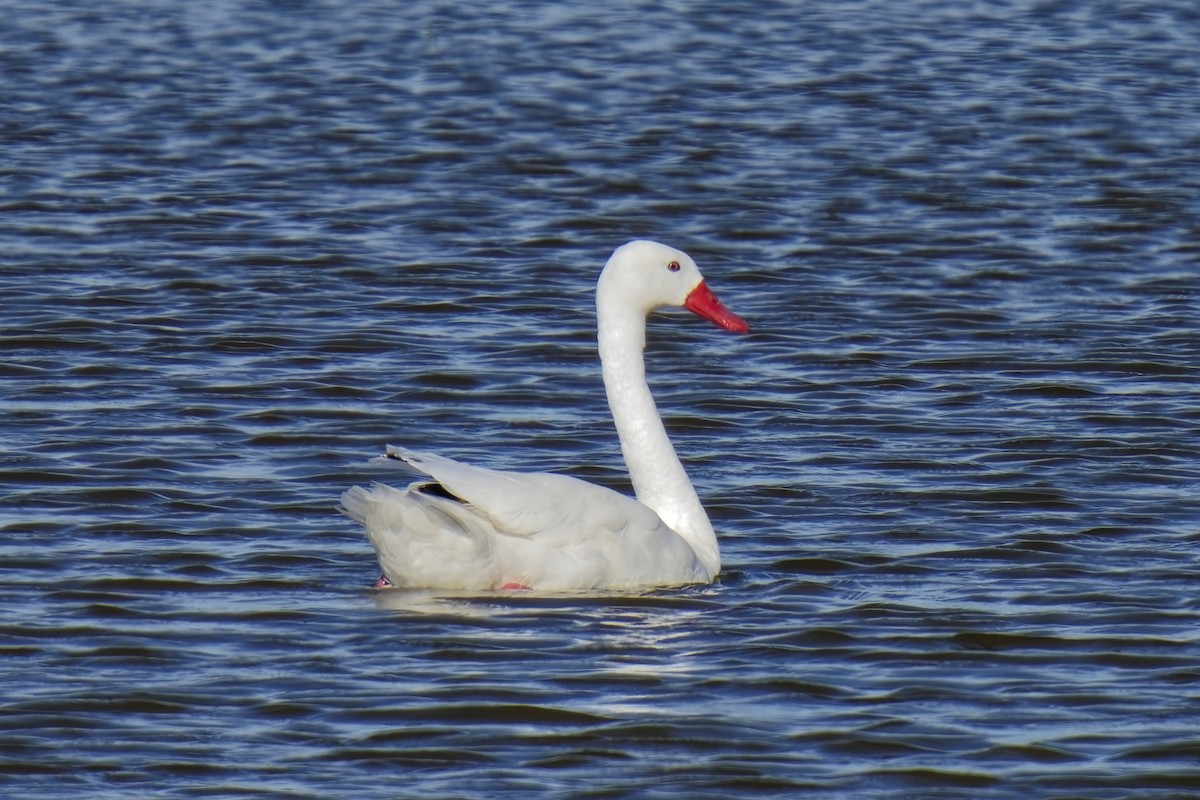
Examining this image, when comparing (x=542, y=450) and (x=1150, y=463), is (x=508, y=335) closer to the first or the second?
(x=542, y=450)

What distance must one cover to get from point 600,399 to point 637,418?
275 centimetres

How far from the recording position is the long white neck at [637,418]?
366 inches

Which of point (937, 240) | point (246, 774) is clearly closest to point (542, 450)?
point (246, 774)

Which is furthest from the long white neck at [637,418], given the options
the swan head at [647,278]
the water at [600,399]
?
the water at [600,399]

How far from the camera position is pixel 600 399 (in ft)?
39.9

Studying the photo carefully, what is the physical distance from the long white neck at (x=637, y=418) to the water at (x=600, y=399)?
40 centimetres

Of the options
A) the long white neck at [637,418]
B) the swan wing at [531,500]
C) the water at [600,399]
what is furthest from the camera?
the long white neck at [637,418]

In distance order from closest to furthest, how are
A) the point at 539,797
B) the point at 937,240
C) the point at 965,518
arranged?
1. the point at 539,797
2. the point at 965,518
3. the point at 937,240

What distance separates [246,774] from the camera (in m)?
6.68

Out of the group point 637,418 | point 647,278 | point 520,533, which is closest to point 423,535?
point 520,533

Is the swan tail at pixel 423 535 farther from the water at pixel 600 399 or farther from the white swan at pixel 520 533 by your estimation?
the water at pixel 600 399

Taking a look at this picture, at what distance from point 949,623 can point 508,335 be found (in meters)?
5.53

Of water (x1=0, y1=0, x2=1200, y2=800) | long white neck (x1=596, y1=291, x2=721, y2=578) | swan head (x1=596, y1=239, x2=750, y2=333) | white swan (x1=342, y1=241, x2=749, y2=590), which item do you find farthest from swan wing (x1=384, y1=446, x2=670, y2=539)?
swan head (x1=596, y1=239, x2=750, y2=333)

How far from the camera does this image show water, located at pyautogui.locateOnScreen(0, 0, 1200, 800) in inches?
281
